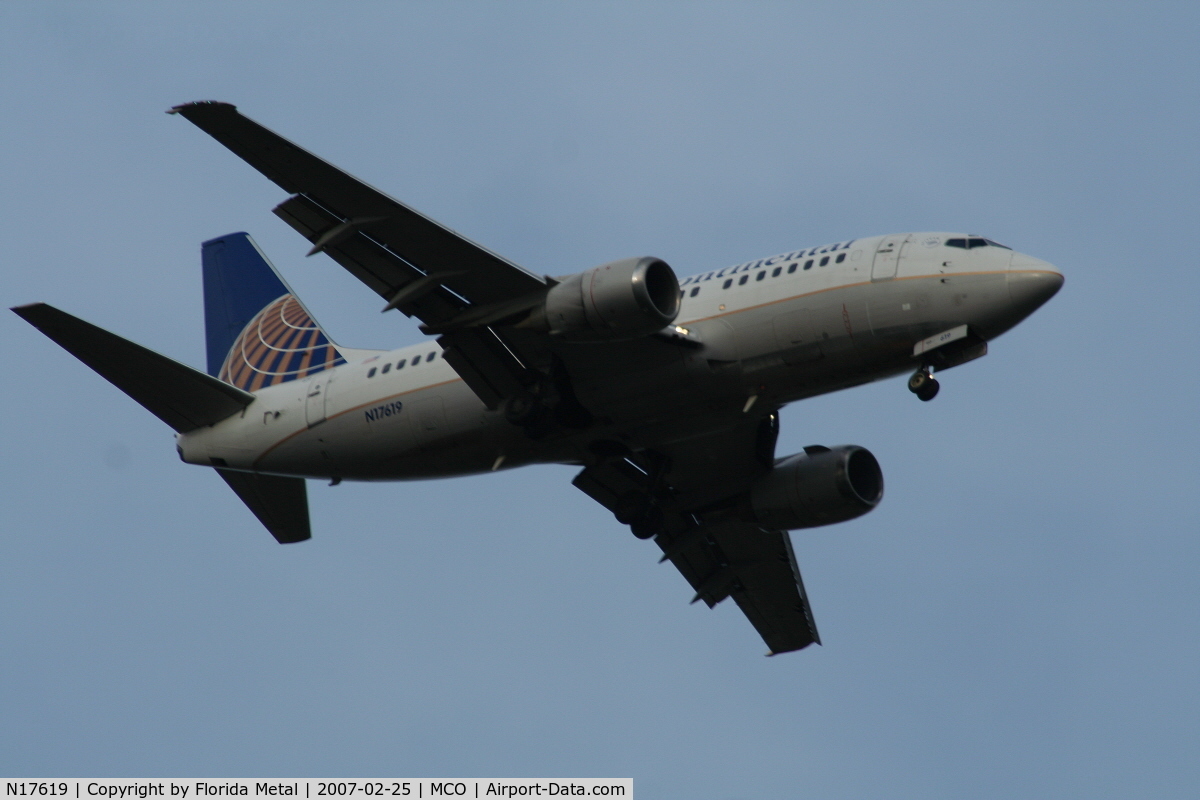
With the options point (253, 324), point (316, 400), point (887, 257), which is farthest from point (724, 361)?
point (253, 324)

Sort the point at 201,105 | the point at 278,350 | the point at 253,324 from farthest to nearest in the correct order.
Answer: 1. the point at 253,324
2. the point at 278,350
3. the point at 201,105

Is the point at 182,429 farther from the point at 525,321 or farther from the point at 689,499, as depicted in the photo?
the point at 689,499

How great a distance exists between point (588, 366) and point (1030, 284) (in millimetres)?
9803

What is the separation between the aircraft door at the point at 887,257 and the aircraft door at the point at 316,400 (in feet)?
46.3

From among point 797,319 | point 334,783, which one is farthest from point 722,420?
point 334,783

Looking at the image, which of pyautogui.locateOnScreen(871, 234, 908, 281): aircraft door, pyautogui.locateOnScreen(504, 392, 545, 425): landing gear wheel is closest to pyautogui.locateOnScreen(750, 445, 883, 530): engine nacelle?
pyautogui.locateOnScreen(871, 234, 908, 281): aircraft door

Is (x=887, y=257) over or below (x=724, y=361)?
over

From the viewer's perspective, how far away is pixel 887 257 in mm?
31109

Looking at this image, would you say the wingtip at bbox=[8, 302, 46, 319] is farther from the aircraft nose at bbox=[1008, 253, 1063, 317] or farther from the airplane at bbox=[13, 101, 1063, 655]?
the aircraft nose at bbox=[1008, 253, 1063, 317]

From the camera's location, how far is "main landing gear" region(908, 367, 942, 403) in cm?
3095

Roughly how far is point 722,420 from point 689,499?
18.8 ft

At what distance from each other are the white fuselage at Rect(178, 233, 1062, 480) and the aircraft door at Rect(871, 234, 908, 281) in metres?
0.03

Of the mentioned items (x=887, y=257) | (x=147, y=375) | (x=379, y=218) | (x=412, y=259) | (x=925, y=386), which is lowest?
(x=925, y=386)

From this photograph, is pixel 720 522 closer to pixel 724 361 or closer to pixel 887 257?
pixel 724 361
